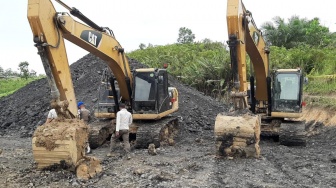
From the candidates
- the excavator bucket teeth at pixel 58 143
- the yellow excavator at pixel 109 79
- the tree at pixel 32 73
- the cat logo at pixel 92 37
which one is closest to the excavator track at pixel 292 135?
the yellow excavator at pixel 109 79

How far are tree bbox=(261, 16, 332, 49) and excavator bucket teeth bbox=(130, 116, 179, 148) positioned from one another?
54.3ft

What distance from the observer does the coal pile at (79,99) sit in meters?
15.0

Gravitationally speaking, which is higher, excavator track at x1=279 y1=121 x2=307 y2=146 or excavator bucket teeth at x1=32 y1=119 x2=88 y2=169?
excavator bucket teeth at x1=32 y1=119 x2=88 y2=169

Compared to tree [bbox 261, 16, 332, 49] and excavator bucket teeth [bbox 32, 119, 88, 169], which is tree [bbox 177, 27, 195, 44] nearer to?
tree [bbox 261, 16, 332, 49]

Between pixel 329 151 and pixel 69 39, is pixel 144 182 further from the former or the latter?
pixel 329 151

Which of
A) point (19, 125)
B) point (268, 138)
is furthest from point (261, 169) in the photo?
point (19, 125)

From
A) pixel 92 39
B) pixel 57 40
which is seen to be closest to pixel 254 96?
pixel 92 39

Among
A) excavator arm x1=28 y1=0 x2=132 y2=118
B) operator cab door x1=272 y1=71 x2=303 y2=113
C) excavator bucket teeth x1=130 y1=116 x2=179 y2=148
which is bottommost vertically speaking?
excavator bucket teeth x1=130 y1=116 x2=179 y2=148

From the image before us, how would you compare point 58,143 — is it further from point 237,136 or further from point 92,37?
point 237,136

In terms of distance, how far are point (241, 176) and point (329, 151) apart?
3892 mm

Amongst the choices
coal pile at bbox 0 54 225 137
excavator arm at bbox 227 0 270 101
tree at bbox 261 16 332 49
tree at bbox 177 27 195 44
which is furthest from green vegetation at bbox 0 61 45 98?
excavator arm at bbox 227 0 270 101

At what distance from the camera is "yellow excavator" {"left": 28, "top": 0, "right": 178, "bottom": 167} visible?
7.12 m

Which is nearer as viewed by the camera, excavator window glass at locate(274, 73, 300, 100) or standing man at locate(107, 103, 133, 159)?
standing man at locate(107, 103, 133, 159)

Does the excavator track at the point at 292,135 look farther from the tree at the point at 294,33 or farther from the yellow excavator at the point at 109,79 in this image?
the tree at the point at 294,33
